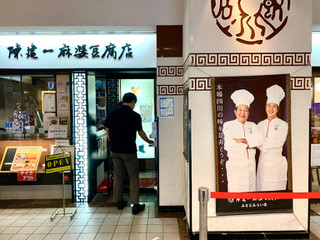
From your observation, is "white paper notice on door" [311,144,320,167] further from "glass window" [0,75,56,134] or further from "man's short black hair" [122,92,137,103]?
"glass window" [0,75,56,134]

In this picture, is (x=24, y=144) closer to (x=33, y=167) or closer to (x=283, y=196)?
(x=33, y=167)

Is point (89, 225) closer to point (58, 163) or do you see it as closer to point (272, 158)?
point (58, 163)

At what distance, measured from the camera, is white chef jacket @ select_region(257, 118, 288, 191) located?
3439 millimetres

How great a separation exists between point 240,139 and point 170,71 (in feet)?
5.30

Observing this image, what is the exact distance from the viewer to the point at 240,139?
11.2 feet

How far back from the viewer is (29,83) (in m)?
4.96

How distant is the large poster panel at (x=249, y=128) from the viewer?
11.2 feet

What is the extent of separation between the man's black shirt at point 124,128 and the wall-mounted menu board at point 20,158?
5.50 feet

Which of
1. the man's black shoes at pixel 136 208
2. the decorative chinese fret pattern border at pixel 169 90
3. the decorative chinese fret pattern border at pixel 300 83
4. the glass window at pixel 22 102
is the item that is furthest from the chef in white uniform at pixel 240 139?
the glass window at pixel 22 102

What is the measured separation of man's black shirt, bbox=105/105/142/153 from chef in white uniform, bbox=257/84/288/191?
200 centimetres

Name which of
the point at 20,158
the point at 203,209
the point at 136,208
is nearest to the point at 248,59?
the point at 203,209

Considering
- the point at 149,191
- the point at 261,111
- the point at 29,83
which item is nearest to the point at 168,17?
the point at 261,111

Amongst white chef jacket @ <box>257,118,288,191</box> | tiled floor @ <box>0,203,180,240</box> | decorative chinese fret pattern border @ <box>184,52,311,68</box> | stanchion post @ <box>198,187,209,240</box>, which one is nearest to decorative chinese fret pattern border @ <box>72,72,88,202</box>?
tiled floor @ <box>0,203,180,240</box>

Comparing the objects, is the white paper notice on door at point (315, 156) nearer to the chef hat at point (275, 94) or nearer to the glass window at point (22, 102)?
the chef hat at point (275, 94)
